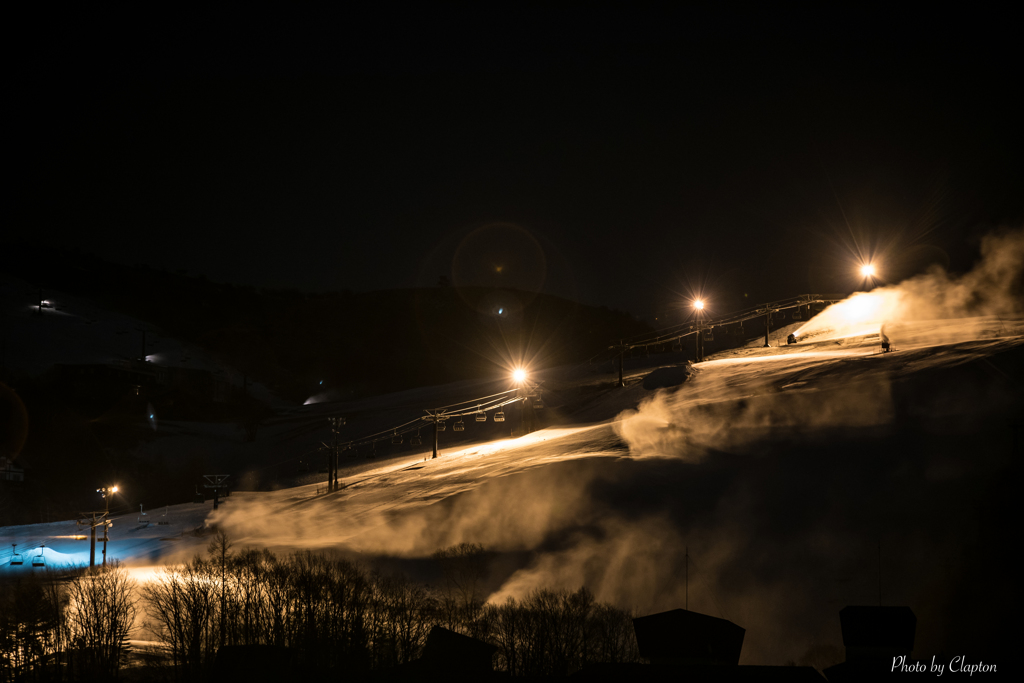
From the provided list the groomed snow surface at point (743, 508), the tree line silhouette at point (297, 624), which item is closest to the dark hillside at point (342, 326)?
the groomed snow surface at point (743, 508)

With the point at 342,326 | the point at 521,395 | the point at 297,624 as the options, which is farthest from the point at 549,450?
the point at 342,326

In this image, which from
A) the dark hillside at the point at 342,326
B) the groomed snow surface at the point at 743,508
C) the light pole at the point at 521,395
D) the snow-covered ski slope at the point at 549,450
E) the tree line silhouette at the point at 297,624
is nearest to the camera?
the tree line silhouette at the point at 297,624

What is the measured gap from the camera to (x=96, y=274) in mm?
159375

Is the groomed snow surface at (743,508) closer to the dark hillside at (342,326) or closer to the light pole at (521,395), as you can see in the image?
the light pole at (521,395)

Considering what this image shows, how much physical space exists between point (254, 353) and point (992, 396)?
11779 cm

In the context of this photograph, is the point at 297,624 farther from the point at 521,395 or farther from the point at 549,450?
the point at 521,395

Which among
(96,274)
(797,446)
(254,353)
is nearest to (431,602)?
(797,446)

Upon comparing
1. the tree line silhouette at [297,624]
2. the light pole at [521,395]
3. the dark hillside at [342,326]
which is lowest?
the tree line silhouette at [297,624]

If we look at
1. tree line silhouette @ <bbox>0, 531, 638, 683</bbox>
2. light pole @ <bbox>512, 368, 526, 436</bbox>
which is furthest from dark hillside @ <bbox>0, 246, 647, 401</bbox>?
tree line silhouette @ <bbox>0, 531, 638, 683</bbox>

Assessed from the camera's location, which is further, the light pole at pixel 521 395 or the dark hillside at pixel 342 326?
the dark hillside at pixel 342 326

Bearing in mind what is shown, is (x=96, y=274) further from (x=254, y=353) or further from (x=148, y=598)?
(x=148, y=598)

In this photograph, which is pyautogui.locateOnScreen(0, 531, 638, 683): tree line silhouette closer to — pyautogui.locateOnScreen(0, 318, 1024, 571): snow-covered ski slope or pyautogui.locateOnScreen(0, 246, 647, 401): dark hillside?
pyautogui.locateOnScreen(0, 318, 1024, 571): snow-covered ski slope

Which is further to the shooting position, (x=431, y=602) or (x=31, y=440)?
(x=31, y=440)

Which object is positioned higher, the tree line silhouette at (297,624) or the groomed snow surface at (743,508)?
the groomed snow surface at (743,508)
